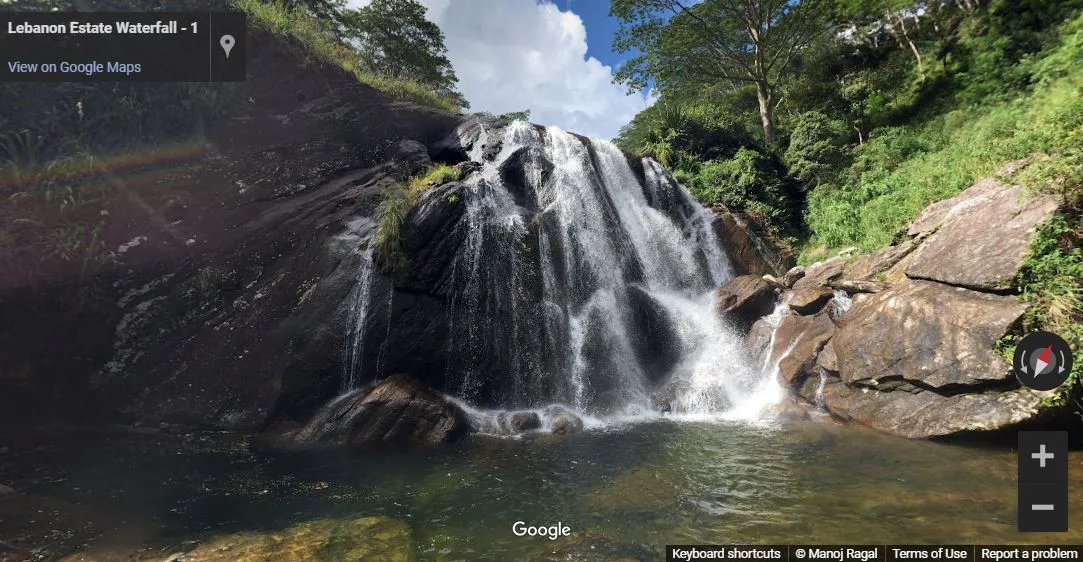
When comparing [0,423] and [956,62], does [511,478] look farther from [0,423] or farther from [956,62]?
[956,62]

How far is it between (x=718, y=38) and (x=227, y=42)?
72.1 ft

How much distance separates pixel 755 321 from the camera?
13.1 m

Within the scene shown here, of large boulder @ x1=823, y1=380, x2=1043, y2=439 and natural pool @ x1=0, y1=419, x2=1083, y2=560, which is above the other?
large boulder @ x1=823, y1=380, x2=1043, y2=439

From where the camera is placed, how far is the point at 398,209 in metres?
12.4

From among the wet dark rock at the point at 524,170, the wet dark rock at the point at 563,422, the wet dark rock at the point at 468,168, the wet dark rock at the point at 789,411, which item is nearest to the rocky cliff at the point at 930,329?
the wet dark rock at the point at 789,411

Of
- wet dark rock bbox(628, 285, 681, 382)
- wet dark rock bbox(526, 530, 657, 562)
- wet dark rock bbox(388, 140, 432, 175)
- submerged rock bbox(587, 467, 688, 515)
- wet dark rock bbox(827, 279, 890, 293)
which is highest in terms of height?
wet dark rock bbox(388, 140, 432, 175)

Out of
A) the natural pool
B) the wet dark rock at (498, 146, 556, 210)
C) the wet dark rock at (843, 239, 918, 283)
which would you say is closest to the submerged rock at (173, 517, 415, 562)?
the natural pool

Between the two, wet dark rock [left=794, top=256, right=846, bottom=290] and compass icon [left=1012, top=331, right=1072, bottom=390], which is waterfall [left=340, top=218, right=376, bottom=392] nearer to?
wet dark rock [left=794, top=256, right=846, bottom=290]

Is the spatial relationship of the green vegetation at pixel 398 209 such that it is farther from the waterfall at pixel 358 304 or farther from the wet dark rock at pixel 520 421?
the wet dark rock at pixel 520 421

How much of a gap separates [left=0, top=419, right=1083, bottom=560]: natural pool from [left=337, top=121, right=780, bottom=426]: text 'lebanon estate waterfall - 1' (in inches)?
97.9

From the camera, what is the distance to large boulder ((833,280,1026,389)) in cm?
746

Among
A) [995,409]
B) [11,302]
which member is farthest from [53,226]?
[995,409]

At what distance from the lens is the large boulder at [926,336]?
294 inches

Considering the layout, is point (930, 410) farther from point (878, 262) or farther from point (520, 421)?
point (520, 421)
